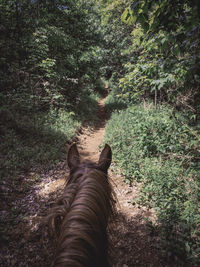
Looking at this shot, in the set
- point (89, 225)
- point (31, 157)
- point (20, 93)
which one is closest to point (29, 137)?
point (31, 157)

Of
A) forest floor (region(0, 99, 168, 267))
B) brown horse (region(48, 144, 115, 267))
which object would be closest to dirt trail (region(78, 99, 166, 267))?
forest floor (region(0, 99, 168, 267))

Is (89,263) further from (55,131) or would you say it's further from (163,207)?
A: (55,131)

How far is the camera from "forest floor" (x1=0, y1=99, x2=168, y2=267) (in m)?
3.17

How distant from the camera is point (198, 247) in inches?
112

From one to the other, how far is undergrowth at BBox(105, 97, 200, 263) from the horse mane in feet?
6.56

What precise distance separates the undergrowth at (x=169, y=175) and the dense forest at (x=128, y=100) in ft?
0.07

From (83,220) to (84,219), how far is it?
0.04 feet

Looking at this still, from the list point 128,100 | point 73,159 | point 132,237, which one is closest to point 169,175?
point 132,237

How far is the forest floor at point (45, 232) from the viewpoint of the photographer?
3168mm

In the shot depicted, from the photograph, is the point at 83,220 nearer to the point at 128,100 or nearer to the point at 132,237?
the point at 132,237

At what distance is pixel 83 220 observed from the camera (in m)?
1.31

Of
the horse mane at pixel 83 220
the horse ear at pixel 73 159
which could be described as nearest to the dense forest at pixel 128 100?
the horse ear at pixel 73 159

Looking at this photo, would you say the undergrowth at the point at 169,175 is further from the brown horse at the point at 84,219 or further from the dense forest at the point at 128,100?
the brown horse at the point at 84,219

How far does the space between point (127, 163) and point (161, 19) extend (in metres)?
4.69
